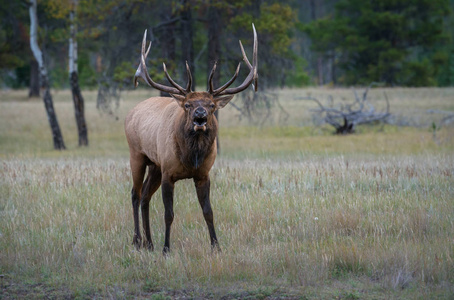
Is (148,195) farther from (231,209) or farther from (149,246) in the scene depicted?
(231,209)

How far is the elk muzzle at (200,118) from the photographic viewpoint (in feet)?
20.4

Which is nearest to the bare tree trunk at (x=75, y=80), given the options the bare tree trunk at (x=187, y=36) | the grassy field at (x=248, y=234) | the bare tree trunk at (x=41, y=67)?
the bare tree trunk at (x=41, y=67)

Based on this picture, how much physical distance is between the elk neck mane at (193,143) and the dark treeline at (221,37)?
2182mm

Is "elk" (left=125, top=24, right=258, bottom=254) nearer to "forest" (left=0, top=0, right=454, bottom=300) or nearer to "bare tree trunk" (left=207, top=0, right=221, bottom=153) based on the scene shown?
"forest" (left=0, top=0, right=454, bottom=300)

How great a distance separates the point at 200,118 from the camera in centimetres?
625

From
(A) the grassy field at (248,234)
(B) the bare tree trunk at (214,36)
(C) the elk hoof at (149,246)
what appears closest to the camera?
(A) the grassy field at (248,234)

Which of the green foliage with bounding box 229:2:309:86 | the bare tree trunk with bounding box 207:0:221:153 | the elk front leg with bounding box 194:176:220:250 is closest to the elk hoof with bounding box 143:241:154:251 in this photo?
the elk front leg with bounding box 194:176:220:250

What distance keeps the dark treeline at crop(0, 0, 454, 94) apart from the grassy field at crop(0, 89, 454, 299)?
250 cm

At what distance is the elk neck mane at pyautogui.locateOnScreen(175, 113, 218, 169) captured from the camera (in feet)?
21.3

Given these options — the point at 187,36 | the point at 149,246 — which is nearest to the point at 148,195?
the point at 149,246

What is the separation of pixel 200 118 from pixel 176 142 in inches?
25.4

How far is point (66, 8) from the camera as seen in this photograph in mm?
18938

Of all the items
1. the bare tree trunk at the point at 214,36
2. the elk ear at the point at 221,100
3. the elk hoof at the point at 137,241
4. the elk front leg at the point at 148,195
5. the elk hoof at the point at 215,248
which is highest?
the bare tree trunk at the point at 214,36

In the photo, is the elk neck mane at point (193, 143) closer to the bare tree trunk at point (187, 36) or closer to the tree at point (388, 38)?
the bare tree trunk at point (187, 36)
